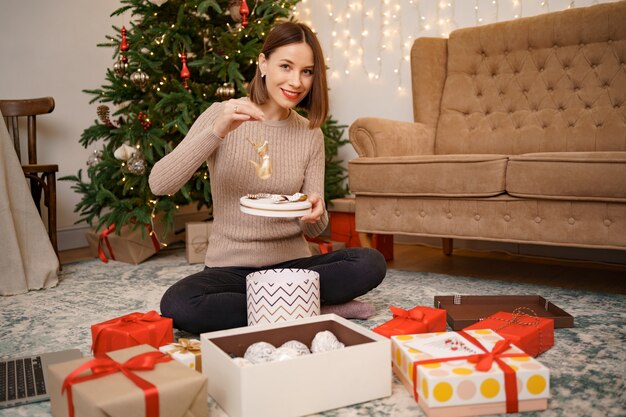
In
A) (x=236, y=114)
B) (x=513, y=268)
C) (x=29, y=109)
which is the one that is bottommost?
(x=513, y=268)

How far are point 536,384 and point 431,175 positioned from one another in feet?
4.22

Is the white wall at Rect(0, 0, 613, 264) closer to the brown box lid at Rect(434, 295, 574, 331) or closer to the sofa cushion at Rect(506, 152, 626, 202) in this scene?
the sofa cushion at Rect(506, 152, 626, 202)

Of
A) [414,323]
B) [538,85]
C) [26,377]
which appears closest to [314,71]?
[414,323]

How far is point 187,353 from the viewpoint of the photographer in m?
1.30

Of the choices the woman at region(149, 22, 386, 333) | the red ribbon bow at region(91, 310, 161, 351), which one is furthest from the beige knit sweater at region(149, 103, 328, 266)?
the red ribbon bow at region(91, 310, 161, 351)

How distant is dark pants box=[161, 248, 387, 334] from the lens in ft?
5.22

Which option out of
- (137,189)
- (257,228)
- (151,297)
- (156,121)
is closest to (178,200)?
(137,189)

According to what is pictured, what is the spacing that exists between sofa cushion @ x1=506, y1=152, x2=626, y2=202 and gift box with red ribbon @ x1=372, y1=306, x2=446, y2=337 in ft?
2.52

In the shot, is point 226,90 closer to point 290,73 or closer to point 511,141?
point 290,73

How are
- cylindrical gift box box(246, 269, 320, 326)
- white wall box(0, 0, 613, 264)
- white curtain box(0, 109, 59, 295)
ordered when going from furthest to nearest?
white wall box(0, 0, 613, 264)
white curtain box(0, 109, 59, 295)
cylindrical gift box box(246, 269, 320, 326)

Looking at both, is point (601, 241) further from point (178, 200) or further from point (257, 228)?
point (178, 200)

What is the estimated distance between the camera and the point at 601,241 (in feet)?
6.61

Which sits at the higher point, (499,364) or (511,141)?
(511,141)

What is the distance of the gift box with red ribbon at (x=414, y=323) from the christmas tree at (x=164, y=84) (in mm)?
1493
